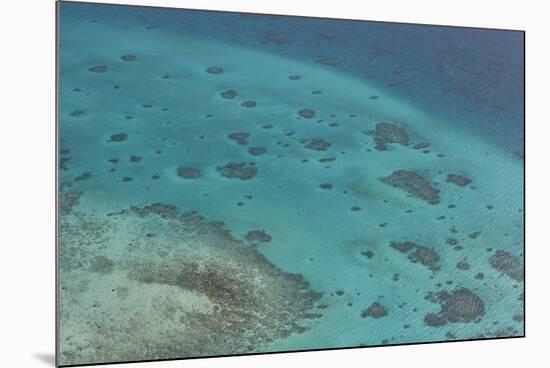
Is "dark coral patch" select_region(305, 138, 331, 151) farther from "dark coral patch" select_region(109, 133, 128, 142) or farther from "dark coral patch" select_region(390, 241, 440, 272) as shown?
"dark coral patch" select_region(109, 133, 128, 142)

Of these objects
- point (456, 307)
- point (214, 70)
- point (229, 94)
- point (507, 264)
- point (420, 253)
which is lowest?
point (456, 307)

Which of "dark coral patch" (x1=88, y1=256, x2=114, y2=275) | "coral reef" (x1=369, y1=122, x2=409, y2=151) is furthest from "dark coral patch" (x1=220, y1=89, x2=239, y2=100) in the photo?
"dark coral patch" (x1=88, y1=256, x2=114, y2=275)

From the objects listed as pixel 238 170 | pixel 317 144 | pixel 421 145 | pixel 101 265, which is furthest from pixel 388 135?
pixel 101 265

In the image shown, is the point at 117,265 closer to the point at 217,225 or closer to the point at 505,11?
the point at 217,225

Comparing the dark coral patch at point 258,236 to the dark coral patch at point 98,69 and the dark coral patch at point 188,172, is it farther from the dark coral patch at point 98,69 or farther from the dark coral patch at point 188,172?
the dark coral patch at point 98,69

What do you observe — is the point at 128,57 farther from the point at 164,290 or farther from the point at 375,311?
the point at 375,311

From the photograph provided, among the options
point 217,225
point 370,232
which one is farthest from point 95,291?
point 370,232

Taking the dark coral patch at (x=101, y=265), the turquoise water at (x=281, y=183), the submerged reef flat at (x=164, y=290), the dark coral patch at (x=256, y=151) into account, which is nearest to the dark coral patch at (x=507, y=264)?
the turquoise water at (x=281, y=183)
